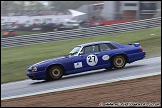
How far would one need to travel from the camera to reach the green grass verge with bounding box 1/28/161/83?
1575 cm

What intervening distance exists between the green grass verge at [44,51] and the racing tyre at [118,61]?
390cm

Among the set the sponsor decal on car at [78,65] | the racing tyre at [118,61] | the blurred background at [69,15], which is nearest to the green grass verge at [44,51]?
the sponsor decal on car at [78,65]

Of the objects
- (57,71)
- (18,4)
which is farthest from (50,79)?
(18,4)

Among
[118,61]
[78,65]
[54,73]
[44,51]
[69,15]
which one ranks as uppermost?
[69,15]

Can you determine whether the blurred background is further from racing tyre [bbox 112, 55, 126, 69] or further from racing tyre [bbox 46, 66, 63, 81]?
racing tyre [bbox 112, 55, 126, 69]

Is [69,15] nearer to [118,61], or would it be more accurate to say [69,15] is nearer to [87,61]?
[118,61]

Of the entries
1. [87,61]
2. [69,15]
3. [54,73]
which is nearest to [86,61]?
[87,61]

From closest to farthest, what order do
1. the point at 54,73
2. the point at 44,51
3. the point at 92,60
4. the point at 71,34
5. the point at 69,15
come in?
the point at 54,73 < the point at 92,60 < the point at 44,51 < the point at 71,34 < the point at 69,15

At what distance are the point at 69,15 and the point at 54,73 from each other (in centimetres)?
3134

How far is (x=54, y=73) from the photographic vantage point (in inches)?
457

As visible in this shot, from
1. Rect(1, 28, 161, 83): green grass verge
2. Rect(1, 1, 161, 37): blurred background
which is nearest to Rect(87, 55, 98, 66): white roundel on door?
Rect(1, 28, 161, 83): green grass verge

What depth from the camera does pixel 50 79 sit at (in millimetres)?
11672

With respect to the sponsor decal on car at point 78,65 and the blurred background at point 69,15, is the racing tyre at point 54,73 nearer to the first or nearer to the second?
the sponsor decal on car at point 78,65

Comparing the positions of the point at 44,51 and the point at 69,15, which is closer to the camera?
the point at 44,51
